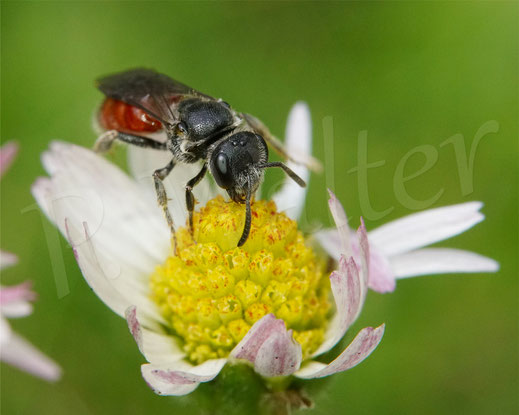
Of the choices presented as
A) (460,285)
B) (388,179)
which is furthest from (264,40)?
(460,285)

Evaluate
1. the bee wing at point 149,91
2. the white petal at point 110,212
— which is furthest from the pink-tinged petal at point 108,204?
the bee wing at point 149,91

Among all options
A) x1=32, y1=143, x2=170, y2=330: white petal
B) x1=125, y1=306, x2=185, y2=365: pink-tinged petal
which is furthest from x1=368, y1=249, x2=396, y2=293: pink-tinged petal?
x1=32, y1=143, x2=170, y2=330: white petal

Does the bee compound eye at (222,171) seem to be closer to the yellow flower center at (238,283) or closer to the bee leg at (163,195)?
the yellow flower center at (238,283)

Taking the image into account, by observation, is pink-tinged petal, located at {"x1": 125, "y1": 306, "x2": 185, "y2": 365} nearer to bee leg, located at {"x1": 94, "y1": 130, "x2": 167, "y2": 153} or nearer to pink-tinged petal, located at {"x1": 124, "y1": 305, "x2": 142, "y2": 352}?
pink-tinged petal, located at {"x1": 124, "y1": 305, "x2": 142, "y2": 352}

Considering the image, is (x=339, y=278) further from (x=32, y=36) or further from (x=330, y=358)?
(x=32, y=36)

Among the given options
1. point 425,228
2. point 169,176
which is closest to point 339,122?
point 169,176
